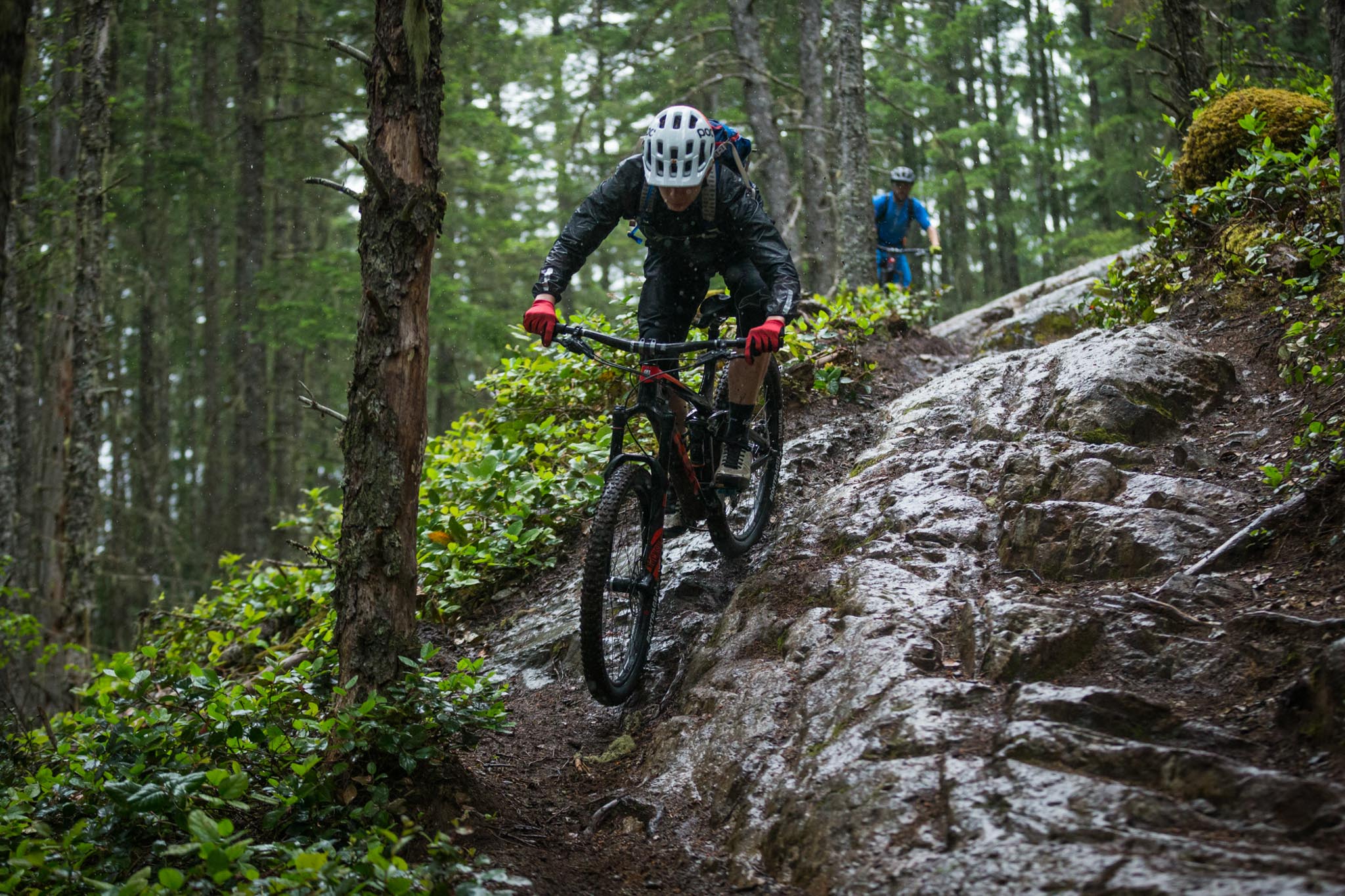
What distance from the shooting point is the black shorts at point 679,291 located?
525 centimetres

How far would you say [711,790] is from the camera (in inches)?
148

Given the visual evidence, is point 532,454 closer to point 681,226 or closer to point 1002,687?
point 681,226

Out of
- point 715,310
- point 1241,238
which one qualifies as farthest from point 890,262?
point 715,310

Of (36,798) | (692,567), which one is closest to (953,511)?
(692,567)

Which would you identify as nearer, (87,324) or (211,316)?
(87,324)

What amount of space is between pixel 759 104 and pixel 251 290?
8.95m

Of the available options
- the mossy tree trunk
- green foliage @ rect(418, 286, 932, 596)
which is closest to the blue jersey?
green foliage @ rect(418, 286, 932, 596)

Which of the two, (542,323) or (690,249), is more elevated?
(690,249)

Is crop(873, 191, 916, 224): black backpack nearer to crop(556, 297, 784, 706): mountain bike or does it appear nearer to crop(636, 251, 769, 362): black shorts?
crop(636, 251, 769, 362): black shorts

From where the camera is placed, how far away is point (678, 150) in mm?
4672

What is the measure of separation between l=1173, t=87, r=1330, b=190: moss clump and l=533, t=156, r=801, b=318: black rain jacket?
4.37m

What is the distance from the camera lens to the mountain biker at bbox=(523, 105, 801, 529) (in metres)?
4.70

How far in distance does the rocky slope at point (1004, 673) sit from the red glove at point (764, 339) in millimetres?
1260

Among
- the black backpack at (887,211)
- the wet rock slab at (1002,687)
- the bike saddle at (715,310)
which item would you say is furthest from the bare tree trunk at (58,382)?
the black backpack at (887,211)
